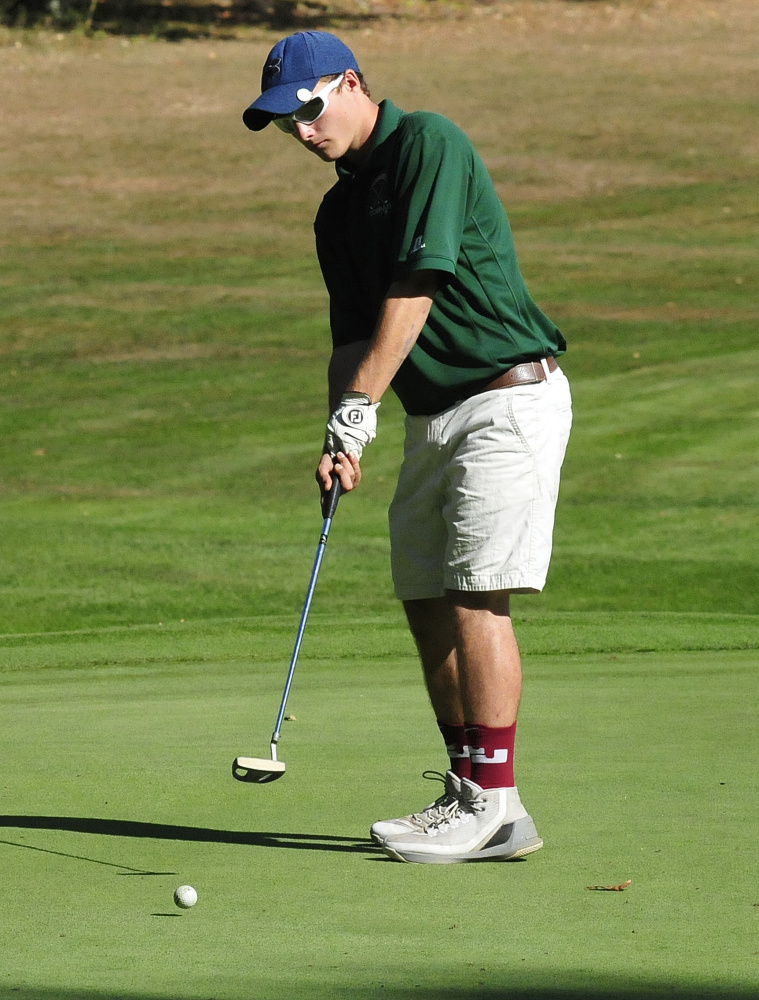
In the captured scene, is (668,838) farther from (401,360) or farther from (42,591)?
(42,591)

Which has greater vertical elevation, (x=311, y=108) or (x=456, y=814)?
(x=311, y=108)

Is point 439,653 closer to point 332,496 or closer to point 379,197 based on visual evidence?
point 332,496

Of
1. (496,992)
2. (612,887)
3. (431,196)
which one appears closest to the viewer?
(496,992)

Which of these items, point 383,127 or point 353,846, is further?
point 383,127

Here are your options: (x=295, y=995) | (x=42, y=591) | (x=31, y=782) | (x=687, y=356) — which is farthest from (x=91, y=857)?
(x=687, y=356)

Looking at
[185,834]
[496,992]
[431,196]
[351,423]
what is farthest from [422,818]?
[431,196]

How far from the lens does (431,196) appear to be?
3.56 meters

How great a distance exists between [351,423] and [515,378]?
0.38 m

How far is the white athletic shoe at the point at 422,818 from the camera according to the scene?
340cm

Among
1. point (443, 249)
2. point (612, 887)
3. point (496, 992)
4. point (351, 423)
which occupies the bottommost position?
point (612, 887)

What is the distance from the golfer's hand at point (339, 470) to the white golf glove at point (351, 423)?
3cm

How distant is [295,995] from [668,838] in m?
1.24

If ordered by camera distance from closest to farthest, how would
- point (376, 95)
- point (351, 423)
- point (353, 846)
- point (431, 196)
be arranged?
point (353, 846)
point (431, 196)
point (351, 423)
point (376, 95)

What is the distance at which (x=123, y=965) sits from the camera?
100 inches
